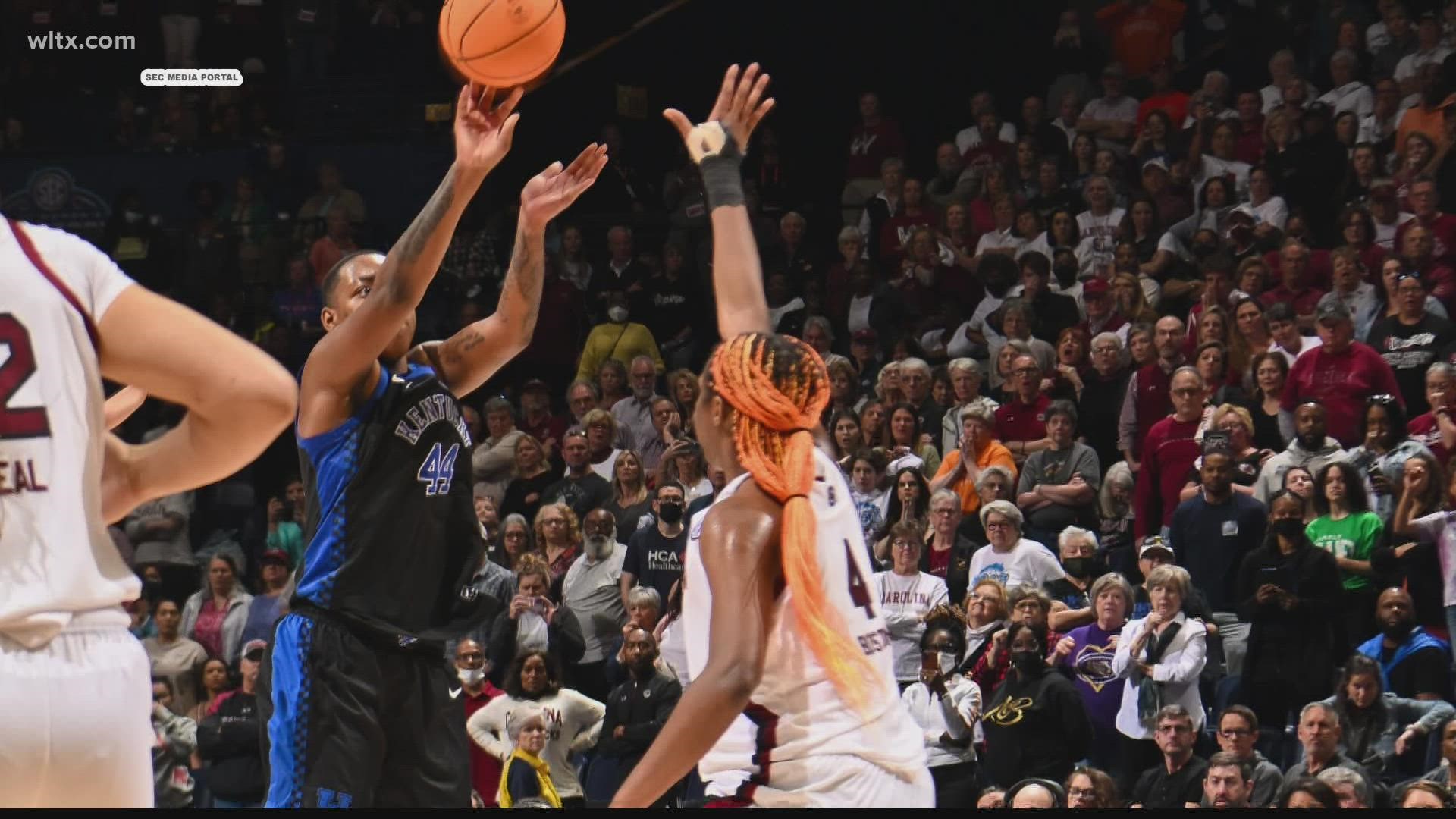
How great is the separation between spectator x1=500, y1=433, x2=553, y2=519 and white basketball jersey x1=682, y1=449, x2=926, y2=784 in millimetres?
9562

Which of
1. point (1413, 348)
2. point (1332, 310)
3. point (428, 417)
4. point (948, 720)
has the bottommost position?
point (948, 720)

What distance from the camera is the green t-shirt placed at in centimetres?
995

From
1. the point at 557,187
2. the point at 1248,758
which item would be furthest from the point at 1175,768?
the point at 557,187

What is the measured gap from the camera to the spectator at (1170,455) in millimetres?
11047

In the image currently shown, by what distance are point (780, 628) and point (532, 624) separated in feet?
26.3

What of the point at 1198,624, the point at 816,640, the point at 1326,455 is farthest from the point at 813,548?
the point at 1326,455

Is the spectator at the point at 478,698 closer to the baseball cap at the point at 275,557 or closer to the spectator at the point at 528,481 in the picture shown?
the spectator at the point at 528,481

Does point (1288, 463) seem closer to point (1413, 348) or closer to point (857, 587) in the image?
point (1413, 348)

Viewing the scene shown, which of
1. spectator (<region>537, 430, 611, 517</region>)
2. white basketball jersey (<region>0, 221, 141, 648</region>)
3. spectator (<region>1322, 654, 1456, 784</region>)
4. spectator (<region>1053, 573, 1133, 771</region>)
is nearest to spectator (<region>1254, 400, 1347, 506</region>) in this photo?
spectator (<region>1053, 573, 1133, 771</region>)

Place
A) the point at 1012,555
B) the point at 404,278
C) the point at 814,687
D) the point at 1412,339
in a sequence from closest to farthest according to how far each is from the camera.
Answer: the point at 814,687, the point at 404,278, the point at 1012,555, the point at 1412,339

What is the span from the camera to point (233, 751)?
39.2ft

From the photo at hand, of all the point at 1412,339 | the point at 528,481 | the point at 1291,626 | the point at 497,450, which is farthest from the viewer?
the point at 497,450

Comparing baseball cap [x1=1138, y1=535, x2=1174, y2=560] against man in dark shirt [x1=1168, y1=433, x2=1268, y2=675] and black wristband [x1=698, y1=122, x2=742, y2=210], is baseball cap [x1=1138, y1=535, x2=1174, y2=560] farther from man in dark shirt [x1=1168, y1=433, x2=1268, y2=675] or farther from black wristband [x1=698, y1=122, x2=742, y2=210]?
black wristband [x1=698, y1=122, x2=742, y2=210]

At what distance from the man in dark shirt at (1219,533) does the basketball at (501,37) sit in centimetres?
521
